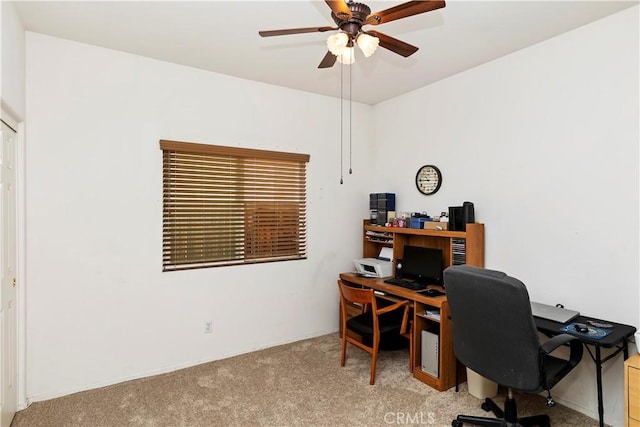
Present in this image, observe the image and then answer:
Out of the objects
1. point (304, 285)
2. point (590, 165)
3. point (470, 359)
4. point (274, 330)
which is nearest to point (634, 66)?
point (590, 165)

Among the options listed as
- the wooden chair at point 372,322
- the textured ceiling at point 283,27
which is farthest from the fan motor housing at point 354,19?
the wooden chair at point 372,322

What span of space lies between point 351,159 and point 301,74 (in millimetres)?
1182

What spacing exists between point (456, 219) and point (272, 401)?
2.10 metres

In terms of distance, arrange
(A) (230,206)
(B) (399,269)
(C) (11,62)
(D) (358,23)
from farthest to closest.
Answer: (B) (399,269) < (A) (230,206) < (C) (11,62) < (D) (358,23)

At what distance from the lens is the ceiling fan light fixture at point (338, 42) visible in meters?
1.87

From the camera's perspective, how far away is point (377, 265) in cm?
371

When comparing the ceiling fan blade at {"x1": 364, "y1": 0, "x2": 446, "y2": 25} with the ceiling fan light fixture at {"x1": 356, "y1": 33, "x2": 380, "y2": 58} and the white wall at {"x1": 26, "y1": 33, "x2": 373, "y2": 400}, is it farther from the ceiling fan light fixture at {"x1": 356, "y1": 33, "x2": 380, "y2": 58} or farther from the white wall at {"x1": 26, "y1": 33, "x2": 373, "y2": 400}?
the white wall at {"x1": 26, "y1": 33, "x2": 373, "y2": 400}

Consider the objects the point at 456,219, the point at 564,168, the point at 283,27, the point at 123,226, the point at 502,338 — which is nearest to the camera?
the point at 502,338

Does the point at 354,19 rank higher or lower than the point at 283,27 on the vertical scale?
lower

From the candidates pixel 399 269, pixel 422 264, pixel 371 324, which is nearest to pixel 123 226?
pixel 371 324

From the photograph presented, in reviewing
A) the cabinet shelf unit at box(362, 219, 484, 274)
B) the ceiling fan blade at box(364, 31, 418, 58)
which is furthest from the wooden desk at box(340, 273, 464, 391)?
the ceiling fan blade at box(364, 31, 418, 58)

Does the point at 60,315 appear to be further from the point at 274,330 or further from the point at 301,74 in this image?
the point at 301,74

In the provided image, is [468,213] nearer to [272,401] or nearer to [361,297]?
[361,297]

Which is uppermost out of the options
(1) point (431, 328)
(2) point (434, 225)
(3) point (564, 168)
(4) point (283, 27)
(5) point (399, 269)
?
(4) point (283, 27)
